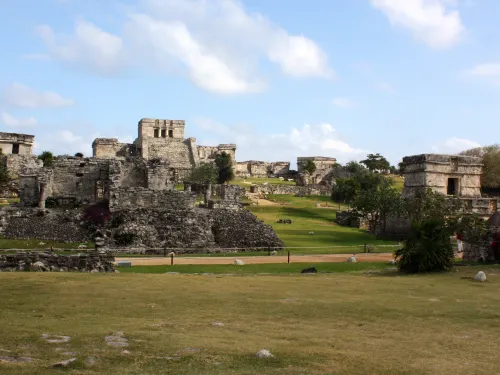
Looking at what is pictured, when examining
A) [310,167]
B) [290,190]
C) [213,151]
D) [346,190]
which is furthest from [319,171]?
[346,190]

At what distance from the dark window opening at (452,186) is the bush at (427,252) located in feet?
97.3

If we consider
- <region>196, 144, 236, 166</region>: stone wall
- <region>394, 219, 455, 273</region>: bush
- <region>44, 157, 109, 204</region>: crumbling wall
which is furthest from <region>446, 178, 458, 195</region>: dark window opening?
<region>196, 144, 236, 166</region>: stone wall

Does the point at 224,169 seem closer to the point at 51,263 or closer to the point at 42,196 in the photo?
the point at 42,196

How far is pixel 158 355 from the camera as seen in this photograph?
820 centimetres

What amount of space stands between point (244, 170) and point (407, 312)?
94472 mm

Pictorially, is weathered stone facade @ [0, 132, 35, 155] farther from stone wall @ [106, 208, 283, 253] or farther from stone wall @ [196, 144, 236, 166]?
stone wall @ [106, 208, 283, 253]

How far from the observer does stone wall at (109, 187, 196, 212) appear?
3203cm

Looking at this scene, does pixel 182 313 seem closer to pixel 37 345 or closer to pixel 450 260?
pixel 37 345

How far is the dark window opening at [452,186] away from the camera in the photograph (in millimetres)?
50634

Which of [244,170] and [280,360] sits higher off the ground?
[244,170]

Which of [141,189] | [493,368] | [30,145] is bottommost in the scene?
[493,368]

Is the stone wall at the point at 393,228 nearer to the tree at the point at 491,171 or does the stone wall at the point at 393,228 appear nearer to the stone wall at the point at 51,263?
the tree at the point at 491,171

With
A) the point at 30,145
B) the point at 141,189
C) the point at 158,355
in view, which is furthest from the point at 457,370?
the point at 30,145

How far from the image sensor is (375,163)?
4119 inches
